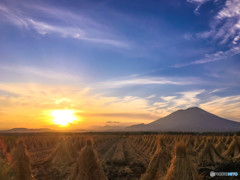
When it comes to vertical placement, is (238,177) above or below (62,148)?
below

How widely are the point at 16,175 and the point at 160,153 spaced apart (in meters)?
6.15

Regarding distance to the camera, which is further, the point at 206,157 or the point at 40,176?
the point at 206,157

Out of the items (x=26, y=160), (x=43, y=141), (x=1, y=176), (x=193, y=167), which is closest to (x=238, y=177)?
(x=193, y=167)

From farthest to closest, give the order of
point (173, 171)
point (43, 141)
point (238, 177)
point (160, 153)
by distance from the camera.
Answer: point (43, 141) < point (238, 177) < point (160, 153) < point (173, 171)

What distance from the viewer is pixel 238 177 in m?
14.0

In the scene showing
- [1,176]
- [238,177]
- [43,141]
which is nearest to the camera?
[1,176]

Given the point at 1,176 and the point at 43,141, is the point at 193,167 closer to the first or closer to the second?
the point at 1,176

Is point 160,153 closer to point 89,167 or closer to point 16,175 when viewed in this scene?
point 89,167

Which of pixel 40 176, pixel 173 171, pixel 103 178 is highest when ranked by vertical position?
pixel 173 171

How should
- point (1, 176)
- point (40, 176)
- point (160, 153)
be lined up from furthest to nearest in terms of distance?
point (40, 176)
point (160, 153)
point (1, 176)

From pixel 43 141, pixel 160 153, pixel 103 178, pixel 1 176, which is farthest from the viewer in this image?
pixel 43 141

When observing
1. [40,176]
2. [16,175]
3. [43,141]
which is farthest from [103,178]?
[43,141]

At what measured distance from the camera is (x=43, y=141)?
43844 mm

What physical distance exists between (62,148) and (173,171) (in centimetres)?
1605
